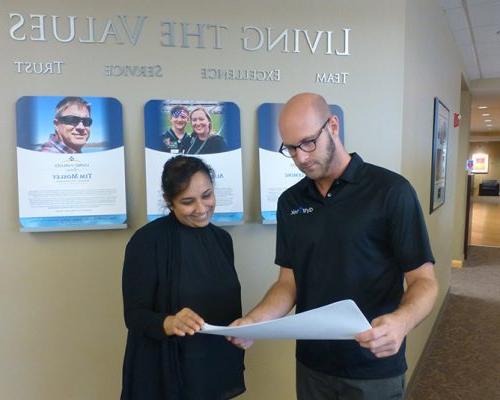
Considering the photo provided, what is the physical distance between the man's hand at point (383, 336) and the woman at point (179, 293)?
1.89 feet

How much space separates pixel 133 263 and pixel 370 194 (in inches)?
30.9

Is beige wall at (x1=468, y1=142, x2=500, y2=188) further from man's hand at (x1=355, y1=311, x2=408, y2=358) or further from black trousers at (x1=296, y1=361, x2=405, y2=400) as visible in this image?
man's hand at (x1=355, y1=311, x2=408, y2=358)

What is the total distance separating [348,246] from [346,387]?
17.8 inches

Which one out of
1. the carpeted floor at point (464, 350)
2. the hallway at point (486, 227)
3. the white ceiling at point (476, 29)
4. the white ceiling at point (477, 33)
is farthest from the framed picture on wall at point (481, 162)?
the white ceiling at point (476, 29)

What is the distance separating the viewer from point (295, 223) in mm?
1332

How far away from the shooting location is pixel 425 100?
2576 mm

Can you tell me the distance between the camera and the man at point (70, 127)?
173 centimetres

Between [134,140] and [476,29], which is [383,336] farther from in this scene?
[476,29]

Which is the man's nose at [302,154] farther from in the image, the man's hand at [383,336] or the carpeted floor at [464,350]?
the carpeted floor at [464,350]

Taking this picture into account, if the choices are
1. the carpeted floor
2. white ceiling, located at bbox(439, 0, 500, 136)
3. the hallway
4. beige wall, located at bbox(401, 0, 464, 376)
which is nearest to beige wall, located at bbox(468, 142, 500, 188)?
the hallway

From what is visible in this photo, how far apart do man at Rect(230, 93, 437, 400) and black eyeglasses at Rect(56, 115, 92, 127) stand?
0.98 meters

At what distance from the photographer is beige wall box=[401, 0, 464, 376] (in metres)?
2.15

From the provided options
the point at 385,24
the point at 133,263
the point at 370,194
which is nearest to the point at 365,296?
the point at 370,194

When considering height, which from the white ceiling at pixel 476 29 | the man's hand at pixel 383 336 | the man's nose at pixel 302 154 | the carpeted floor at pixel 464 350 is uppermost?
the white ceiling at pixel 476 29
